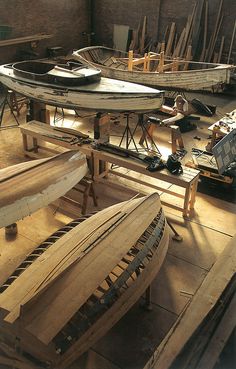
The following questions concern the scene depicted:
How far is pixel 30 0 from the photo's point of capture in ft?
39.0

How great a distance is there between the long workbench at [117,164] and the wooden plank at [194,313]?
3.50 metres

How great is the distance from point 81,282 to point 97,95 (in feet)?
14.1

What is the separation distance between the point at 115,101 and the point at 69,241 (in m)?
3.55

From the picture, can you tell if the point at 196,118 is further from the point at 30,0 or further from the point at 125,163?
the point at 30,0

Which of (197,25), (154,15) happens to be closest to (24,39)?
(154,15)

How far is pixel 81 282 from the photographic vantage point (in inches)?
134

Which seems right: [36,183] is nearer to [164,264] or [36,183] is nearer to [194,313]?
[164,264]

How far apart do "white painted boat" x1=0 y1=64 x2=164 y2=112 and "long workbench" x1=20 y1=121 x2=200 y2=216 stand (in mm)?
635

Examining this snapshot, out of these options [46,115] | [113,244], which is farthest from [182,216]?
[46,115]

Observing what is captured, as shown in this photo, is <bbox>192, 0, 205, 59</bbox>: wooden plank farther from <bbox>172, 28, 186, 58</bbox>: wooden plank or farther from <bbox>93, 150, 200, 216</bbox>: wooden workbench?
<bbox>93, 150, 200, 216</bbox>: wooden workbench

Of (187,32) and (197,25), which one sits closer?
(197,25)

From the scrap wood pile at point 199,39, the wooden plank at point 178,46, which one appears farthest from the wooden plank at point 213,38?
the wooden plank at point 178,46

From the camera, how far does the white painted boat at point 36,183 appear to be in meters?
4.87

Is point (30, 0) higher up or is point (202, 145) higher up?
point (30, 0)
